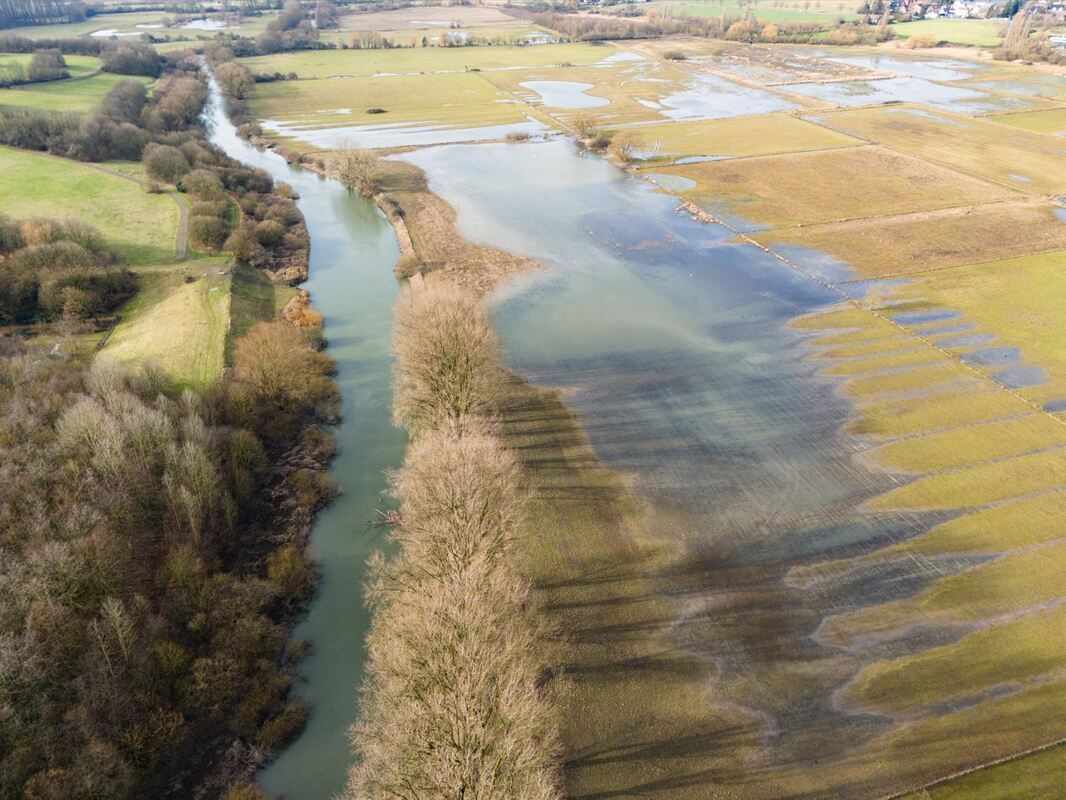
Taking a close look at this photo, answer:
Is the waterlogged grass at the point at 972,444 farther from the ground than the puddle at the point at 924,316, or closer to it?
closer to it

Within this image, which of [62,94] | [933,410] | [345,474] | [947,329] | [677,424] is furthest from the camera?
[62,94]

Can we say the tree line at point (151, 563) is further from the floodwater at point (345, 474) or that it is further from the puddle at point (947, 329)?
the puddle at point (947, 329)

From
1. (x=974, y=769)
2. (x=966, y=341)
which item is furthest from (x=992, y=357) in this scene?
(x=974, y=769)

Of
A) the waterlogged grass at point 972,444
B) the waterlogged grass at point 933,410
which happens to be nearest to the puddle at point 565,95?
the waterlogged grass at point 933,410

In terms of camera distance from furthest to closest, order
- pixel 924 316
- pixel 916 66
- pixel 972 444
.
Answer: pixel 916 66
pixel 924 316
pixel 972 444

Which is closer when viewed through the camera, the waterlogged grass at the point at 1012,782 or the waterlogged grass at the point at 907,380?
the waterlogged grass at the point at 1012,782

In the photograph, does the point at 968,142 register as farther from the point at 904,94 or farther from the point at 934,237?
the point at 934,237
